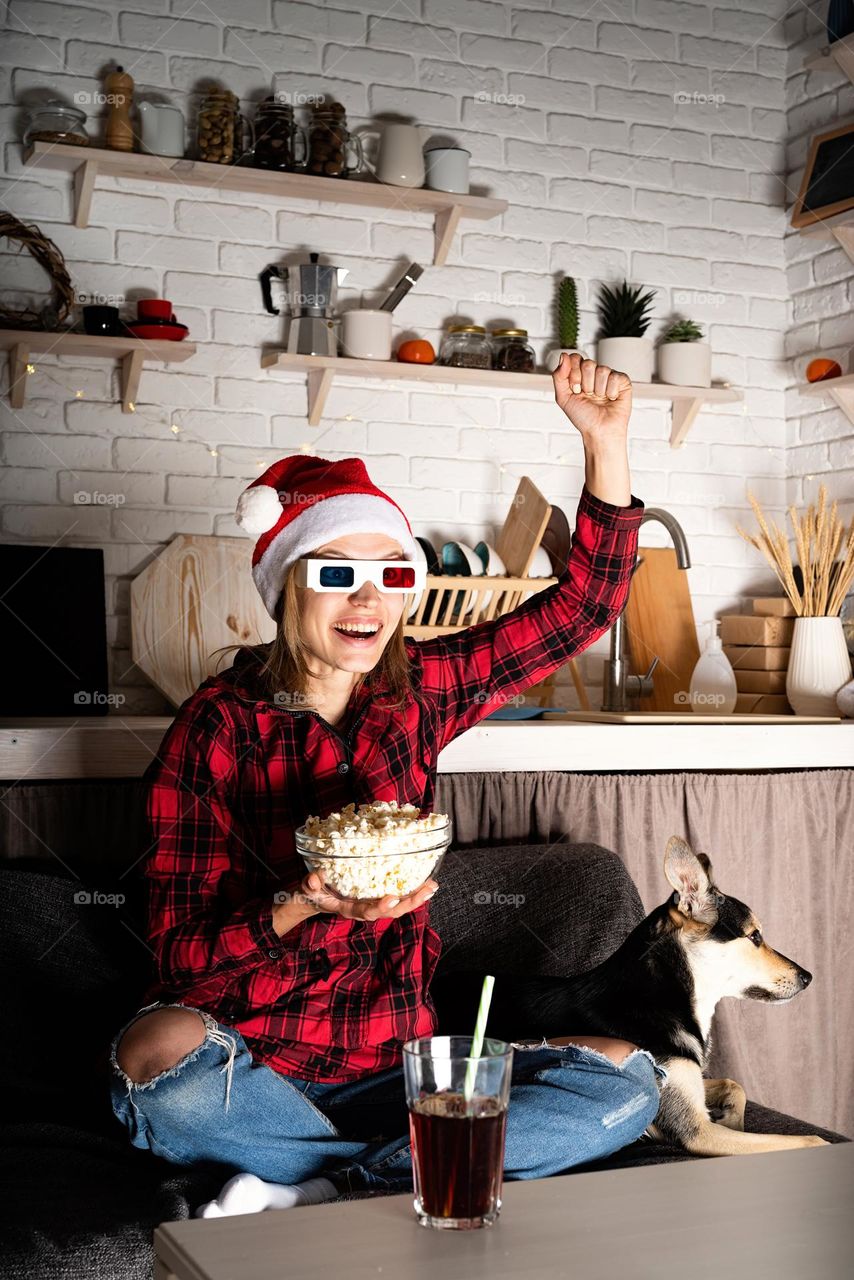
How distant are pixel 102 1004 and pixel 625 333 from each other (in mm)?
2091

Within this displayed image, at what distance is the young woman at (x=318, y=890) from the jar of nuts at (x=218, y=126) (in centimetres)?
128

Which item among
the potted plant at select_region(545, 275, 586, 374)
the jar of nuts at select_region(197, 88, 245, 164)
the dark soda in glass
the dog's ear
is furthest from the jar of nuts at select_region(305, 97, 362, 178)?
the dark soda in glass

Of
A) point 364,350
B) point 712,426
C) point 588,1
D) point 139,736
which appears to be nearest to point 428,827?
point 139,736

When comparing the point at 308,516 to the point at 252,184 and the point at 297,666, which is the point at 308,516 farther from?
the point at 252,184

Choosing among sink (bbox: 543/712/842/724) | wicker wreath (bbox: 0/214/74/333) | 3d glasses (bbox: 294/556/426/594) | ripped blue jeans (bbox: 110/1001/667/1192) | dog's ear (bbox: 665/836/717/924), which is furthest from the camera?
wicker wreath (bbox: 0/214/74/333)

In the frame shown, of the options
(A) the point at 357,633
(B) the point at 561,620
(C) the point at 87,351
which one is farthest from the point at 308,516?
(C) the point at 87,351

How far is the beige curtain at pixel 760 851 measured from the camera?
2.35m

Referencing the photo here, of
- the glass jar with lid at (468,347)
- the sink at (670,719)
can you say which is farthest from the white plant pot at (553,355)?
the sink at (670,719)

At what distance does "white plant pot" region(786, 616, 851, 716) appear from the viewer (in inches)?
111

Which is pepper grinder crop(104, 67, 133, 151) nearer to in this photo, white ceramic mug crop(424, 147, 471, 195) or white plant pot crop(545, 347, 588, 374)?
white ceramic mug crop(424, 147, 471, 195)

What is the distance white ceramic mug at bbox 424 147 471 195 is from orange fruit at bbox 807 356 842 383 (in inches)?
36.2

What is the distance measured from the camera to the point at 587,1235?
34.4 inches

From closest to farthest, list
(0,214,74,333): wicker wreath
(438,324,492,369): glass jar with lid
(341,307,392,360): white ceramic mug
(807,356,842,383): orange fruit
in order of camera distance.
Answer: (0,214,74,333): wicker wreath < (341,307,392,360): white ceramic mug < (438,324,492,369): glass jar with lid < (807,356,842,383): orange fruit

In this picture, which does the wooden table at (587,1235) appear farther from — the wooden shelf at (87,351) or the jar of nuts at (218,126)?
the jar of nuts at (218,126)
